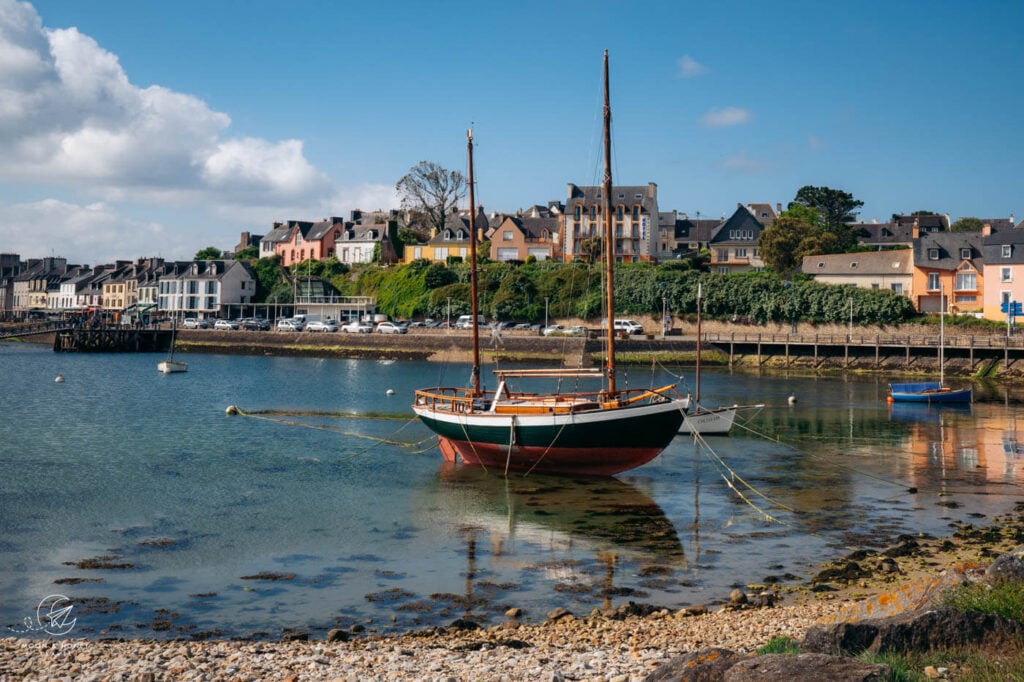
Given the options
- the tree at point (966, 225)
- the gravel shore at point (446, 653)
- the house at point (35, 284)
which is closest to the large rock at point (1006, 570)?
the gravel shore at point (446, 653)

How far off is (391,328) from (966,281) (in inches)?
2061

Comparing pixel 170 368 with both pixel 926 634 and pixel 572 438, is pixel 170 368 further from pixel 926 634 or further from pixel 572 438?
pixel 926 634

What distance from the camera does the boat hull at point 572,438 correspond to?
2520 cm

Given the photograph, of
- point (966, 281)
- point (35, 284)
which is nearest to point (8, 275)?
point (35, 284)

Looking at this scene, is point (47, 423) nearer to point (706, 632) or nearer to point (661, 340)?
point (706, 632)

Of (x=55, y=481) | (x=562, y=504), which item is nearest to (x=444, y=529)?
(x=562, y=504)

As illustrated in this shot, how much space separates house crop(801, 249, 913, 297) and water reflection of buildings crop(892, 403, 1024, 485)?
109ft

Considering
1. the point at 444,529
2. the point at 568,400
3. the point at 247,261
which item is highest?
the point at 247,261

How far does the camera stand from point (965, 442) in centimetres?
3481

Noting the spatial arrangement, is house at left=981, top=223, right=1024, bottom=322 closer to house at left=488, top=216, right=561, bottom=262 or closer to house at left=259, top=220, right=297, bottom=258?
Result: house at left=488, top=216, right=561, bottom=262

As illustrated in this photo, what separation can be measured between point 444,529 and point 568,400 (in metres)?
7.48

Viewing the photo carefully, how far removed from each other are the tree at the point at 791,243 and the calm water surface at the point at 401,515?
50.6 meters

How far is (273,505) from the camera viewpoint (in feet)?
77.7

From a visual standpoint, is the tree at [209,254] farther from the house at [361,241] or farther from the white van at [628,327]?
the white van at [628,327]
